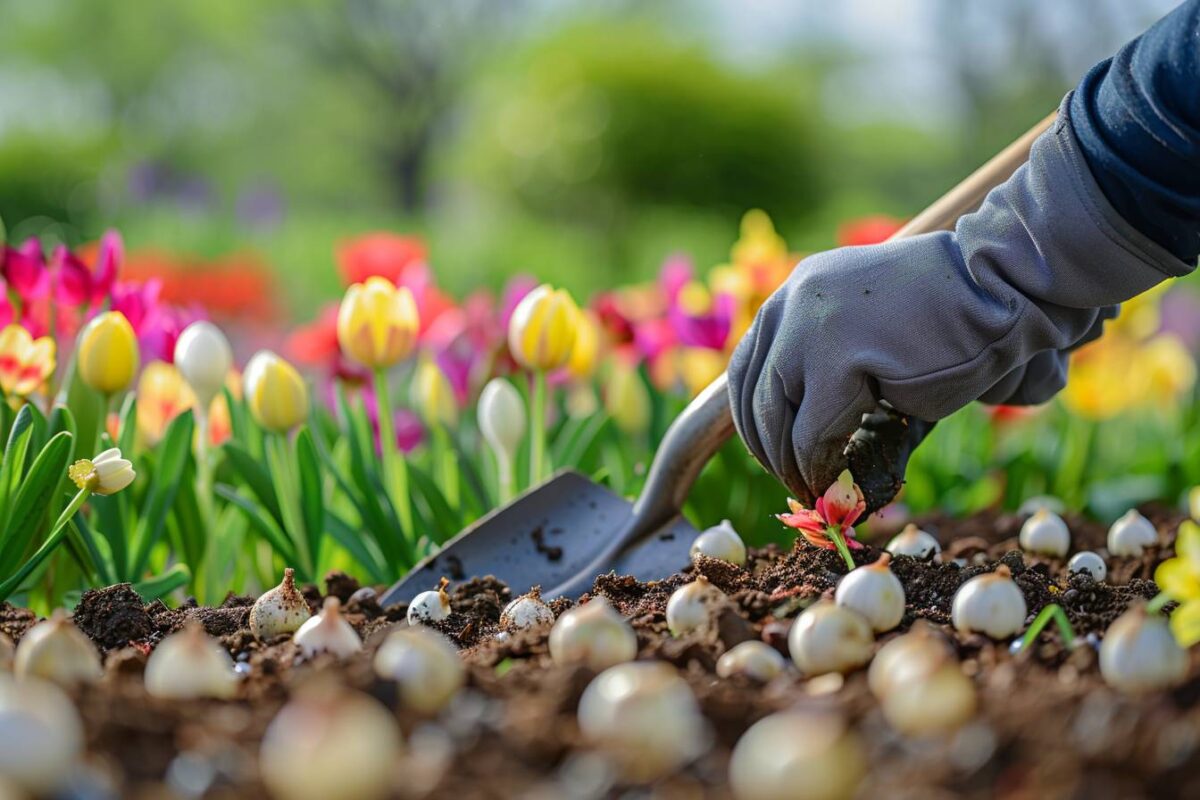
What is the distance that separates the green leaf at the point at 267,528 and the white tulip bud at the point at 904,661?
912mm

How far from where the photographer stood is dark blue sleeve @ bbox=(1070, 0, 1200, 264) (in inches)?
37.6

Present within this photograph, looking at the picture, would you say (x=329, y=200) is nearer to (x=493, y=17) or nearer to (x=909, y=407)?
(x=493, y=17)

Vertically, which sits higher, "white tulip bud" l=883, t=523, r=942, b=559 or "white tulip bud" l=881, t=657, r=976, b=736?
"white tulip bud" l=881, t=657, r=976, b=736

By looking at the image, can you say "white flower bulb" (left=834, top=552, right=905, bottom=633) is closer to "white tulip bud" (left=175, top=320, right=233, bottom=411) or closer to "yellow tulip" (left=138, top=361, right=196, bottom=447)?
"white tulip bud" (left=175, top=320, right=233, bottom=411)

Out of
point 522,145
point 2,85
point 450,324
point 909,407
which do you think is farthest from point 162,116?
point 909,407

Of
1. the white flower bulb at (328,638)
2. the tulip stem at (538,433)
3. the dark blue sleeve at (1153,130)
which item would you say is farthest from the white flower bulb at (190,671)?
the tulip stem at (538,433)

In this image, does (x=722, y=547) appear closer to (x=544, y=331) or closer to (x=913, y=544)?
(x=913, y=544)

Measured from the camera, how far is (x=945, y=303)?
105 cm

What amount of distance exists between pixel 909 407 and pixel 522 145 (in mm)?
4632

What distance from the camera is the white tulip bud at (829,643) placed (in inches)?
32.2

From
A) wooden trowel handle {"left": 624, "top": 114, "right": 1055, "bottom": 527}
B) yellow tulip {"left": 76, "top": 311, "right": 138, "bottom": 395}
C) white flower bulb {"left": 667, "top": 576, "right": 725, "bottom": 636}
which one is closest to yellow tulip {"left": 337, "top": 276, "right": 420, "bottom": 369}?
yellow tulip {"left": 76, "top": 311, "right": 138, "bottom": 395}

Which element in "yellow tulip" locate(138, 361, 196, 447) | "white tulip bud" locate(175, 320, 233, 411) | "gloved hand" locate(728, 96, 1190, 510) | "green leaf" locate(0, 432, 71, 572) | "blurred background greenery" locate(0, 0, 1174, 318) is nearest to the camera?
"gloved hand" locate(728, 96, 1190, 510)

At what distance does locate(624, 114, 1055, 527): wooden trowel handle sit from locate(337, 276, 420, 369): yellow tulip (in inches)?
14.2

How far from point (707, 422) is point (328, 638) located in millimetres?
579
